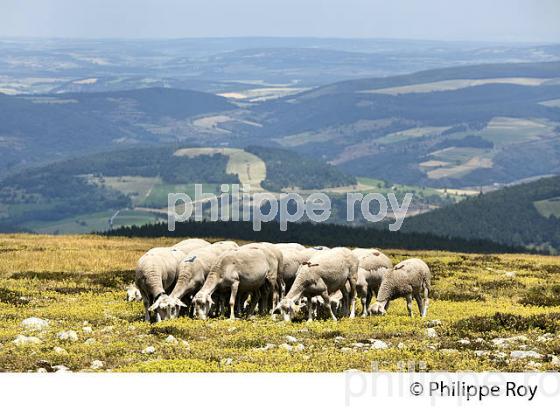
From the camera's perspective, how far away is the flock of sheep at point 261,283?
2928 cm

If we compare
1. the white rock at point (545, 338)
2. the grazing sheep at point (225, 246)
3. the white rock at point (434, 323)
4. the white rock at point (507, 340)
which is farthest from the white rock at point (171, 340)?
the white rock at point (545, 338)

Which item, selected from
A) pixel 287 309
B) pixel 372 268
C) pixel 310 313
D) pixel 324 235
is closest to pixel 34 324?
pixel 287 309

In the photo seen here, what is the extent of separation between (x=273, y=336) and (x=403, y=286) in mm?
7588

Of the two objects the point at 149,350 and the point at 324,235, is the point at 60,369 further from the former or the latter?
the point at 324,235

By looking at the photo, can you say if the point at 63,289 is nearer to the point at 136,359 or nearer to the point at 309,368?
the point at 136,359

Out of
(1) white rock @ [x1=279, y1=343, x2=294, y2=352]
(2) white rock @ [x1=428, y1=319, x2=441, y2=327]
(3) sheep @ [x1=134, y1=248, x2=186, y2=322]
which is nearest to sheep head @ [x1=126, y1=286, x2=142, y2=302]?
(3) sheep @ [x1=134, y1=248, x2=186, y2=322]

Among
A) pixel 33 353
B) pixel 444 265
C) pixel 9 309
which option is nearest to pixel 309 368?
pixel 33 353

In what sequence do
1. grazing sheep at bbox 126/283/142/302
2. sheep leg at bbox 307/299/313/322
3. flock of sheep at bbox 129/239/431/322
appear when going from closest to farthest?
sheep leg at bbox 307/299/313/322, flock of sheep at bbox 129/239/431/322, grazing sheep at bbox 126/283/142/302

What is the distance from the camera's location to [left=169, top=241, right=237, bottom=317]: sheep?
3002 cm

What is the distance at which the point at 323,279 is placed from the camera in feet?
97.6

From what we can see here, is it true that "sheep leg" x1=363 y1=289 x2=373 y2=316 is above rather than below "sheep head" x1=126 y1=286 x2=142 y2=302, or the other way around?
above

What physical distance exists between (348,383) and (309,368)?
1308 millimetres

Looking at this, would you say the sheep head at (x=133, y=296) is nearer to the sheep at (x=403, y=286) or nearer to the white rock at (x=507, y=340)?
the sheep at (x=403, y=286)

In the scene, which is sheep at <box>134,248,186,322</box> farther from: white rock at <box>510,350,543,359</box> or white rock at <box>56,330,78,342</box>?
white rock at <box>510,350,543,359</box>
